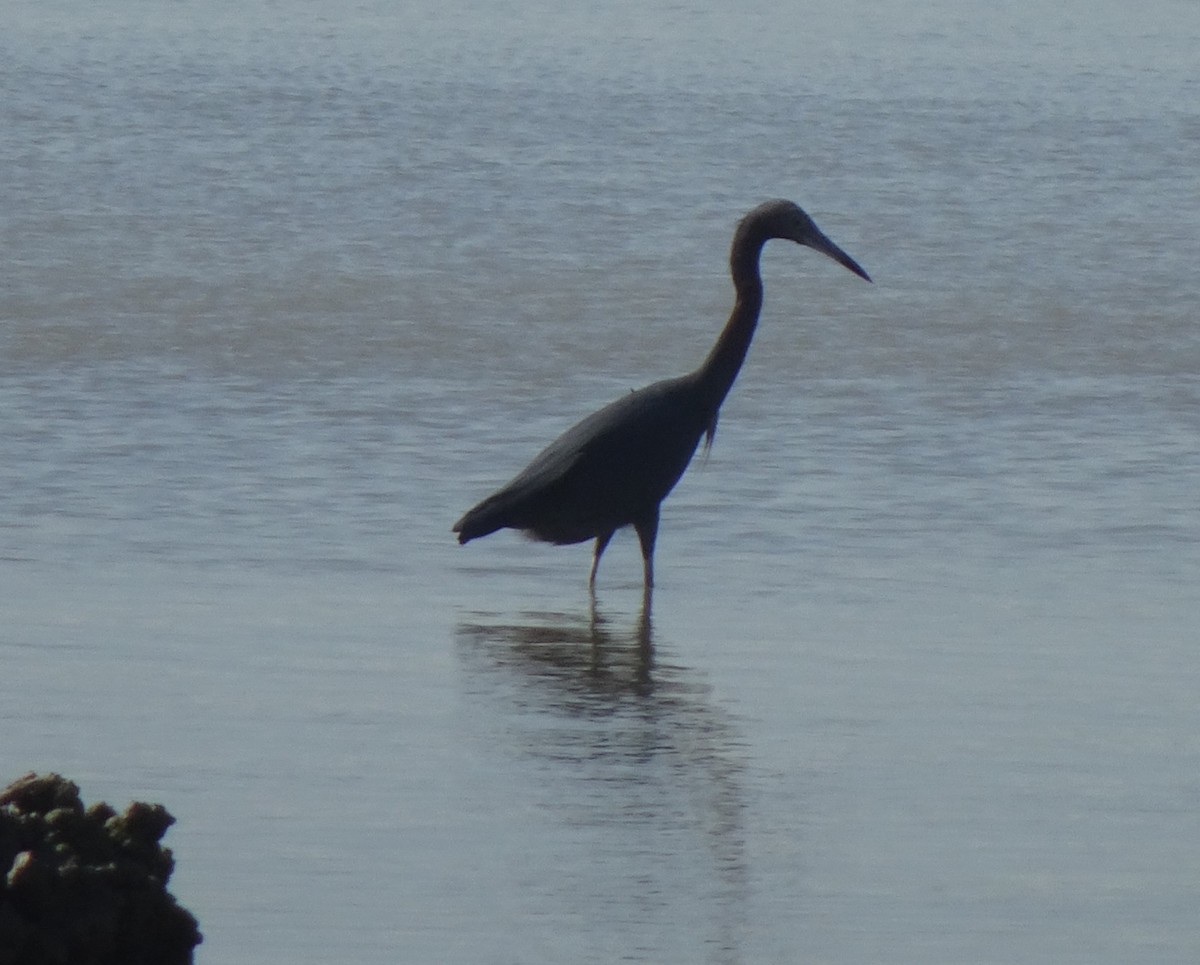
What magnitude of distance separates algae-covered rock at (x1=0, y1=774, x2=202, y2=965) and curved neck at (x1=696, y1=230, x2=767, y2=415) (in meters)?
3.93

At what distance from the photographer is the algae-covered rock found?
3.67 metres

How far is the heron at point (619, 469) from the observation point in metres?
7.18

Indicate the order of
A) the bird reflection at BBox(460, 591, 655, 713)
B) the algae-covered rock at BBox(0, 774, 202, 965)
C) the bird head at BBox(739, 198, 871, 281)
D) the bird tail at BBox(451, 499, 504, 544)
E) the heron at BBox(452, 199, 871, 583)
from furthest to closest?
the bird head at BBox(739, 198, 871, 281) < the heron at BBox(452, 199, 871, 583) < the bird tail at BBox(451, 499, 504, 544) < the bird reflection at BBox(460, 591, 655, 713) < the algae-covered rock at BBox(0, 774, 202, 965)

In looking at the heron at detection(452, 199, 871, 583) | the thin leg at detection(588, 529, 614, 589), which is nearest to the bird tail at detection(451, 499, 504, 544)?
the heron at detection(452, 199, 871, 583)

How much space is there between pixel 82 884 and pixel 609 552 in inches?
169

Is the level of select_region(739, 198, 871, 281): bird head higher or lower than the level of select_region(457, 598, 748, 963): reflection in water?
higher

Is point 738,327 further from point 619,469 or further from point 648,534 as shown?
point 648,534

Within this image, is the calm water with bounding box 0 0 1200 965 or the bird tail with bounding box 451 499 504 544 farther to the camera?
the bird tail with bounding box 451 499 504 544

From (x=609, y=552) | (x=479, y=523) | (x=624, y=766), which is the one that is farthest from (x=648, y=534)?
(x=624, y=766)

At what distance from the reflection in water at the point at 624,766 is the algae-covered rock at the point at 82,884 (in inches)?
35.3

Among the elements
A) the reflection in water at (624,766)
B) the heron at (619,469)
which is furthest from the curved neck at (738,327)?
the reflection in water at (624,766)

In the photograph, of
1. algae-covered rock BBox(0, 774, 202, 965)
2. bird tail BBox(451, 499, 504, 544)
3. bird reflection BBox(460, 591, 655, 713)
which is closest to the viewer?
algae-covered rock BBox(0, 774, 202, 965)

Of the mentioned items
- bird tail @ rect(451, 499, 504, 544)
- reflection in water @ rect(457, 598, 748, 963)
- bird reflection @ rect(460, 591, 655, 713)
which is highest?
bird tail @ rect(451, 499, 504, 544)

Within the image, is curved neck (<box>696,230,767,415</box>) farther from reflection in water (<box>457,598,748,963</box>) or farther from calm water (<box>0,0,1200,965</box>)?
reflection in water (<box>457,598,748,963</box>)
